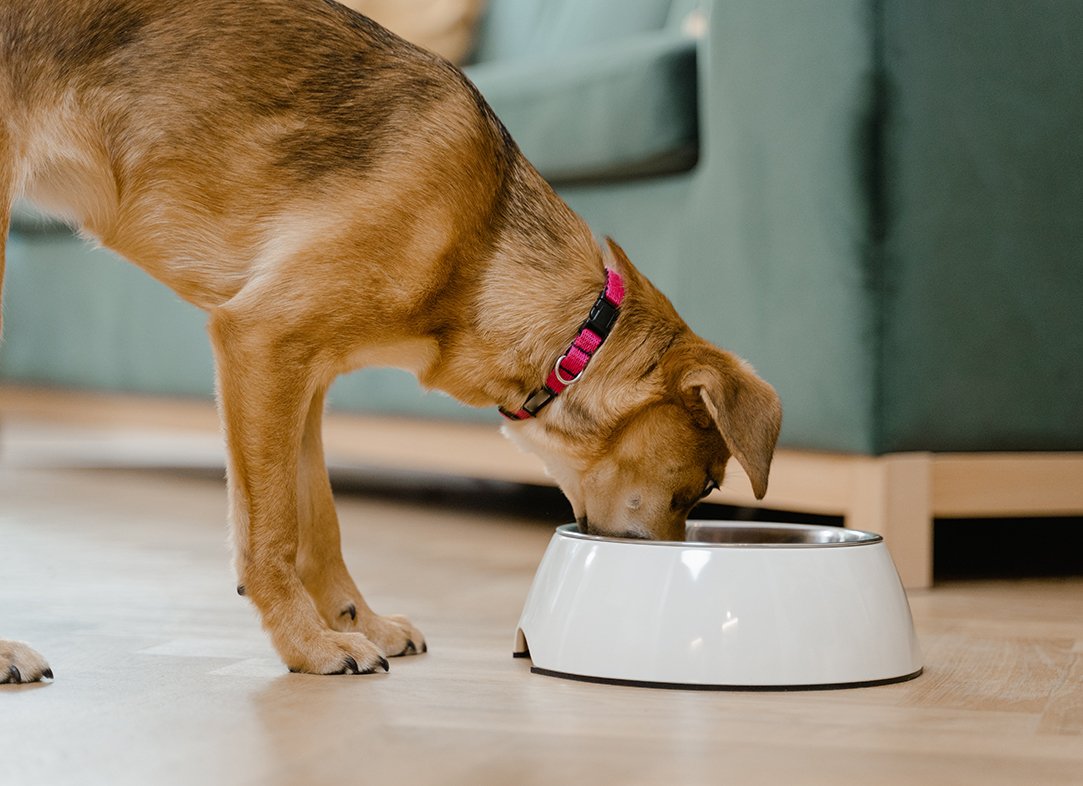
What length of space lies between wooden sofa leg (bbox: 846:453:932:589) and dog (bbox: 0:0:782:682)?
537 millimetres

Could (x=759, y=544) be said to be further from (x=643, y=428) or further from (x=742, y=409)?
(x=643, y=428)

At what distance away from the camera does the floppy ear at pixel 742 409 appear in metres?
1.94

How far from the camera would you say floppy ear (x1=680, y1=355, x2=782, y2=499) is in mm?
1939

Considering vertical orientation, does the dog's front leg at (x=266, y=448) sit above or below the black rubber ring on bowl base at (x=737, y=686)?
above

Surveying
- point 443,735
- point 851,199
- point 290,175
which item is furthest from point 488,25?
point 443,735

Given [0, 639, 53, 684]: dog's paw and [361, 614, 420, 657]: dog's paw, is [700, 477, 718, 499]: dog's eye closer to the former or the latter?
[361, 614, 420, 657]: dog's paw

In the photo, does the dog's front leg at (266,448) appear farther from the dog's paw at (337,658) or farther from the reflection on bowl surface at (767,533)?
the reflection on bowl surface at (767,533)

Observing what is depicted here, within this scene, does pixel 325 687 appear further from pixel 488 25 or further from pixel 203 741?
pixel 488 25

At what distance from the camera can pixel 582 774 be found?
1.37m

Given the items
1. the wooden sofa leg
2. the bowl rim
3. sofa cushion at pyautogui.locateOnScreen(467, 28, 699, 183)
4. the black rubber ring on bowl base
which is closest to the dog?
the bowl rim

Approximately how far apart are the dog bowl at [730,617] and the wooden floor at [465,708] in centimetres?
3

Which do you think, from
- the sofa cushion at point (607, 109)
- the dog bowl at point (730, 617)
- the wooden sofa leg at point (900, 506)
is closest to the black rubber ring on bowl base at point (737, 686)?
the dog bowl at point (730, 617)

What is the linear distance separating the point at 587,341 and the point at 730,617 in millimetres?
547

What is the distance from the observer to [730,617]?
1794 mm
